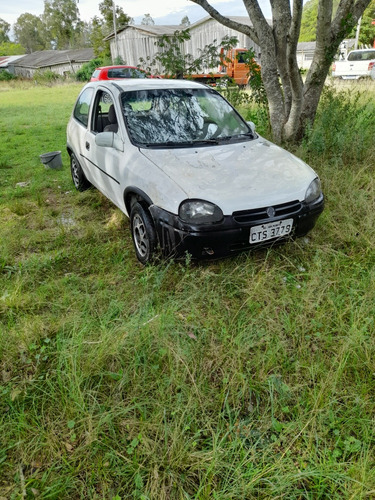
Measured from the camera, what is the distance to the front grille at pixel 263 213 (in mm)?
2809

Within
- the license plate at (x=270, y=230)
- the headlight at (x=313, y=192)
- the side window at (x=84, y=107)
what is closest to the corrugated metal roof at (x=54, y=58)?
the side window at (x=84, y=107)

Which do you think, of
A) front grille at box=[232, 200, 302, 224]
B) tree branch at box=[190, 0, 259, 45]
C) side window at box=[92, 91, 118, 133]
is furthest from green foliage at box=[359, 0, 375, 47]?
front grille at box=[232, 200, 302, 224]

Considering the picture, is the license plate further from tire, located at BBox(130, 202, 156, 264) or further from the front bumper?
tire, located at BBox(130, 202, 156, 264)

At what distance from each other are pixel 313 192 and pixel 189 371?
2037 millimetres

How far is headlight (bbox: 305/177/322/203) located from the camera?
124 inches

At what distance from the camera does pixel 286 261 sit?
131 inches

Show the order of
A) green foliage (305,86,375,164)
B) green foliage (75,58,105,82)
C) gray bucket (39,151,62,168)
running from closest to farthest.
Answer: green foliage (305,86,375,164), gray bucket (39,151,62,168), green foliage (75,58,105,82)

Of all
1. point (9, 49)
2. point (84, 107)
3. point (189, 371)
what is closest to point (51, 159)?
point (84, 107)

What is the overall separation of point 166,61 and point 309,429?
22.9 feet

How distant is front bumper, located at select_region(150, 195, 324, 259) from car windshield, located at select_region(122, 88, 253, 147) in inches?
40.0

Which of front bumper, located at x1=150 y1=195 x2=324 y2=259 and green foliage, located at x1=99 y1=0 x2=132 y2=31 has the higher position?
green foliage, located at x1=99 y1=0 x2=132 y2=31

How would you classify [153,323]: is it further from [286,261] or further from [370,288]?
[370,288]

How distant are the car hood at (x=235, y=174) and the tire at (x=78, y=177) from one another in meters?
2.25

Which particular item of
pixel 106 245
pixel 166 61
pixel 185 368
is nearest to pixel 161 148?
pixel 106 245
